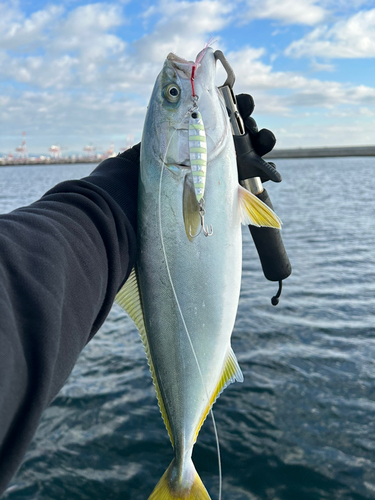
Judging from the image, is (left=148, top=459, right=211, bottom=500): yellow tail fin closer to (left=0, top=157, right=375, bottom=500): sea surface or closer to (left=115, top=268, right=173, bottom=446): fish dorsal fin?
(left=115, top=268, right=173, bottom=446): fish dorsal fin

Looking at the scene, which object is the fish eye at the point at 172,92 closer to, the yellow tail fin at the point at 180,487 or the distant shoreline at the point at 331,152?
the yellow tail fin at the point at 180,487

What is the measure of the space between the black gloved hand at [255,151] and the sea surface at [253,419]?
10.7ft

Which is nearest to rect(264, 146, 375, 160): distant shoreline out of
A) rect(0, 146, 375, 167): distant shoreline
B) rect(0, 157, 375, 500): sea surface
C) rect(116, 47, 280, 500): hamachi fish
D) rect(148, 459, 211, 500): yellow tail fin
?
rect(0, 146, 375, 167): distant shoreline

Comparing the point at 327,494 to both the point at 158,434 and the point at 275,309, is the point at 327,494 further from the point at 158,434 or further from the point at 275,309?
the point at 275,309

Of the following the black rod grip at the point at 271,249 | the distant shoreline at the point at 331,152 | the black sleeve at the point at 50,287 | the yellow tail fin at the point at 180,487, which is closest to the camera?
the black sleeve at the point at 50,287

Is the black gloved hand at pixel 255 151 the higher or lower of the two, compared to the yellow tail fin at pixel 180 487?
higher

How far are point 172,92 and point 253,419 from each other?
4287 millimetres

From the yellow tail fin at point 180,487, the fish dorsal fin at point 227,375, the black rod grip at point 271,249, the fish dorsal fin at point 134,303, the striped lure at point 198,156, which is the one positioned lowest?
the yellow tail fin at point 180,487

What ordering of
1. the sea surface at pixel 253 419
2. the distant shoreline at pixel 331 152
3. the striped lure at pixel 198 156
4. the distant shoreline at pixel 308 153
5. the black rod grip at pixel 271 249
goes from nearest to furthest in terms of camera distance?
the striped lure at pixel 198 156, the black rod grip at pixel 271 249, the sea surface at pixel 253 419, the distant shoreline at pixel 331 152, the distant shoreline at pixel 308 153

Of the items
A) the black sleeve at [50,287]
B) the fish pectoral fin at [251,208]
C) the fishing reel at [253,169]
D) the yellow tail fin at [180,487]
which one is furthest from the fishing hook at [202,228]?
the yellow tail fin at [180,487]

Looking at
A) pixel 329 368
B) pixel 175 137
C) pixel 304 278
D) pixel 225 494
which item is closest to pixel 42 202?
pixel 175 137

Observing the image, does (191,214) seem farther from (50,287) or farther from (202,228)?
(50,287)

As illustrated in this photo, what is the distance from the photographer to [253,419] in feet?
16.9

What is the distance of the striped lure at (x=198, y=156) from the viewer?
1.94 meters
